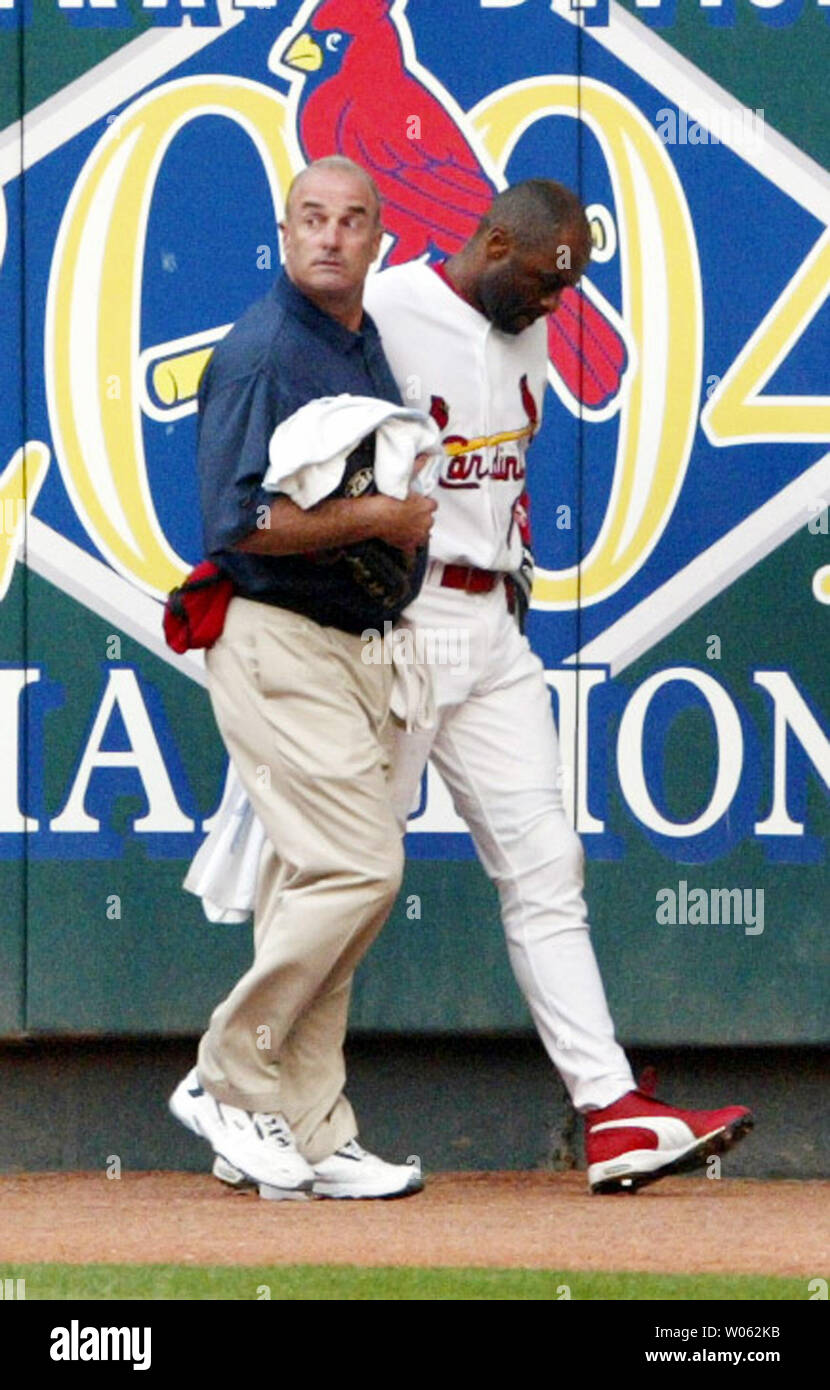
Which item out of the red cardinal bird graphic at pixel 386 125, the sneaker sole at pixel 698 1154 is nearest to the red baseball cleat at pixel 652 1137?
the sneaker sole at pixel 698 1154

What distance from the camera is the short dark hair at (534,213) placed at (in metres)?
6.42

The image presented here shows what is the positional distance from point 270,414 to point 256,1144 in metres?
1.48

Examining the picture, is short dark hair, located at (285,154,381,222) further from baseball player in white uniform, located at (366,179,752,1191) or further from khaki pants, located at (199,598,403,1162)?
khaki pants, located at (199,598,403,1162)

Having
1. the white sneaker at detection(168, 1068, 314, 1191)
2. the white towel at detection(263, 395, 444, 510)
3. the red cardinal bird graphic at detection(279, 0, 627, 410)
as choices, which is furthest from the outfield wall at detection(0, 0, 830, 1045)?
the white towel at detection(263, 395, 444, 510)

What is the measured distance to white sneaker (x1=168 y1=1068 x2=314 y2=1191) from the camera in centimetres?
632

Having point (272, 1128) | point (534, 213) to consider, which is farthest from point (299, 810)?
point (534, 213)

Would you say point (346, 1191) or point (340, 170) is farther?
point (346, 1191)

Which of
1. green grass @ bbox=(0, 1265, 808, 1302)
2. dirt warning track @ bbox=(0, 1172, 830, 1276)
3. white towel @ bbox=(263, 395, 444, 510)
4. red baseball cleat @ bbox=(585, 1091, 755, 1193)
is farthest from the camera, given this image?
red baseball cleat @ bbox=(585, 1091, 755, 1193)

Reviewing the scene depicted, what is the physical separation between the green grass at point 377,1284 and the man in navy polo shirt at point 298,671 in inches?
31.4

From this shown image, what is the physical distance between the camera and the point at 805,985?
7383 millimetres

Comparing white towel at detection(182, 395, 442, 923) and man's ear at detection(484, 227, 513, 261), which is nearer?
white towel at detection(182, 395, 442, 923)

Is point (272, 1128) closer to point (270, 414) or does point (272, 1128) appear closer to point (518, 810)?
point (518, 810)

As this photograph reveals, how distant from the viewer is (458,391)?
21.5 ft
